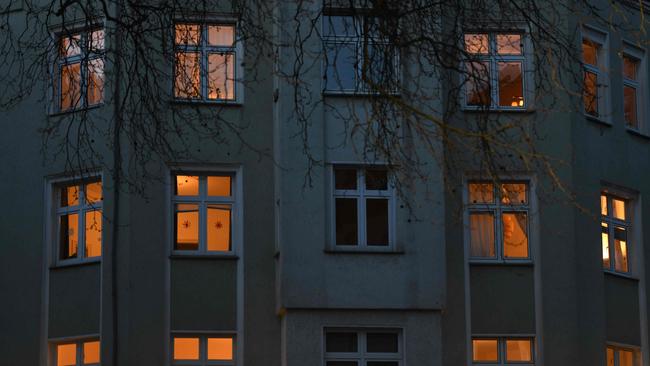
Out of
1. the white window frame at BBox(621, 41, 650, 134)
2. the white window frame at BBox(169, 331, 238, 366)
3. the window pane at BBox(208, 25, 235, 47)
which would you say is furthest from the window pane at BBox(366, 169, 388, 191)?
the white window frame at BBox(621, 41, 650, 134)

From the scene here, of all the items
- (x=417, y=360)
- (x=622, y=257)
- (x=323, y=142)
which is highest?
(x=323, y=142)

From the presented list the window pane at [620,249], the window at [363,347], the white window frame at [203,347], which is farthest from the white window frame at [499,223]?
the white window frame at [203,347]

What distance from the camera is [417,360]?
72.8 feet

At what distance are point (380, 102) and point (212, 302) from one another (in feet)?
36.2

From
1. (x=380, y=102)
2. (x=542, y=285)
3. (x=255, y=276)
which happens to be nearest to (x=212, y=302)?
(x=255, y=276)

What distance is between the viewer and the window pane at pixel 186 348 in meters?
22.8

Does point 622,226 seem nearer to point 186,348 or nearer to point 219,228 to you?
point 219,228

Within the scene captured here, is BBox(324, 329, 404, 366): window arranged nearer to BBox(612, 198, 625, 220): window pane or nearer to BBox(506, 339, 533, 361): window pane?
BBox(506, 339, 533, 361): window pane

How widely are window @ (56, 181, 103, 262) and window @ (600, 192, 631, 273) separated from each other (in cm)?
849

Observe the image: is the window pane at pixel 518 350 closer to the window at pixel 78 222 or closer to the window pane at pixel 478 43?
the window pane at pixel 478 43

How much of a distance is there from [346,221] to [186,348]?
3.23 m

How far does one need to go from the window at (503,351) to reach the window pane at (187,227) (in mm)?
4797

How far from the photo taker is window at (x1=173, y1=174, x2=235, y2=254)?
2333 centimetres

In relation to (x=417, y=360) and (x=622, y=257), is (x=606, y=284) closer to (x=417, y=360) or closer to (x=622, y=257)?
(x=622, y=257)
